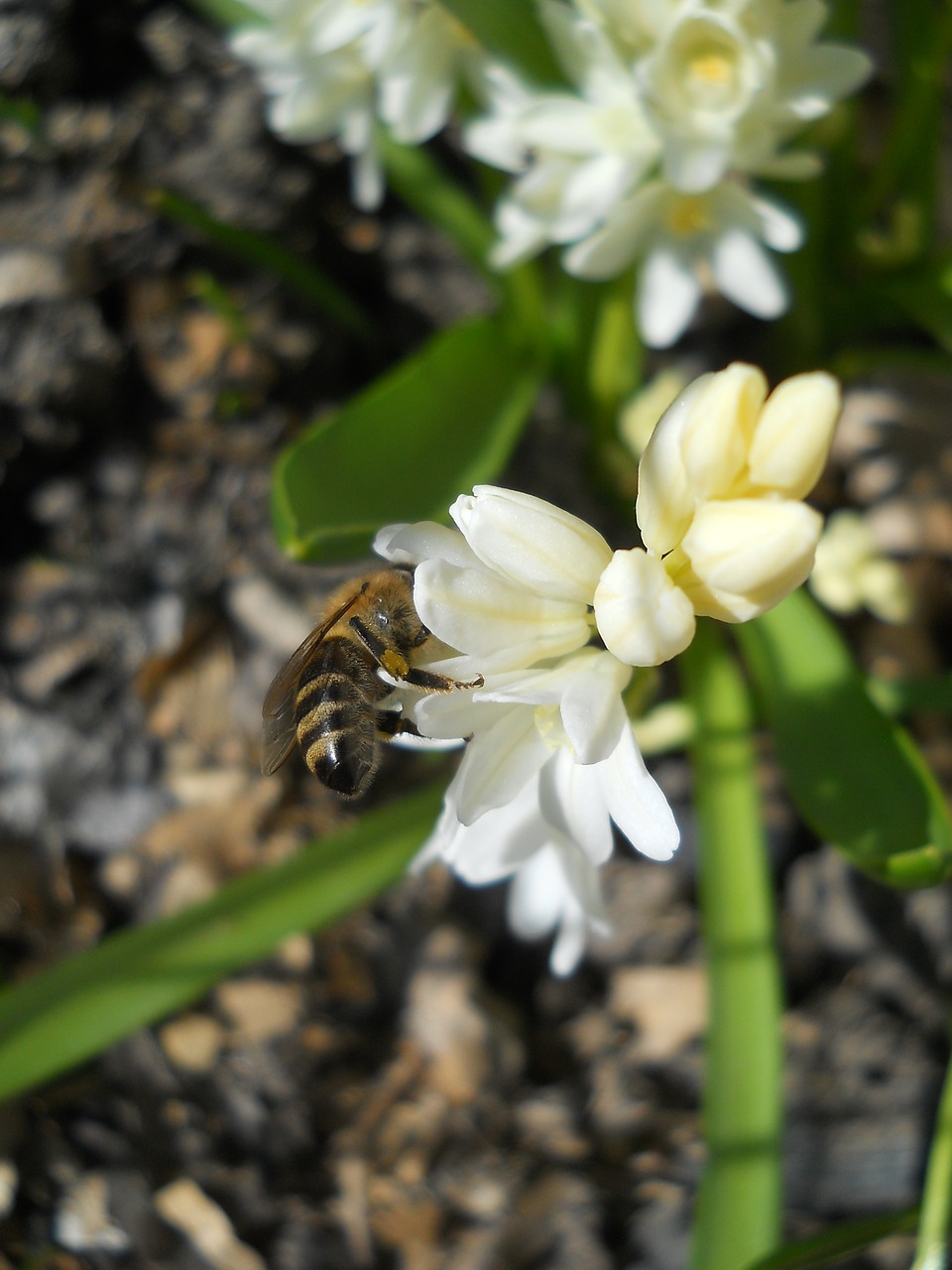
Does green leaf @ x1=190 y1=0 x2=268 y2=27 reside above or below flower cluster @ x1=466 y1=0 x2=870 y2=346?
above

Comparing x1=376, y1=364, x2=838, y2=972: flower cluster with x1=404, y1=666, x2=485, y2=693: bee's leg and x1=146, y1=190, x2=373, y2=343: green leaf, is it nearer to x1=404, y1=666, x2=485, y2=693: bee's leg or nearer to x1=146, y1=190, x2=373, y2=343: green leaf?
x1=404, y1=666, x2=485, y2=693: bee's leg

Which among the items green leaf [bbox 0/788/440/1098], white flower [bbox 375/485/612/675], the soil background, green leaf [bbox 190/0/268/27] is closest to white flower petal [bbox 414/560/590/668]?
white flower [bbox 375/485/612/675]

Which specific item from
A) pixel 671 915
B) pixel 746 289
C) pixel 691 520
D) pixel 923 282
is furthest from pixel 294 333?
pixel 691 520

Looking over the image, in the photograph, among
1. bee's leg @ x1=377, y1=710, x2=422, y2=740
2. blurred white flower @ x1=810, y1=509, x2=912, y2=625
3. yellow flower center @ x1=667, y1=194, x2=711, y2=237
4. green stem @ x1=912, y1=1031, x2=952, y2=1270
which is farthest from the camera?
blurred white flower @ x1=810, y1=509, x2=912, y2=625

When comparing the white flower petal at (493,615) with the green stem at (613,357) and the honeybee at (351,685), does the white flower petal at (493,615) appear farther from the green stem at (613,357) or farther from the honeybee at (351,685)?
the green stem at (613,357)

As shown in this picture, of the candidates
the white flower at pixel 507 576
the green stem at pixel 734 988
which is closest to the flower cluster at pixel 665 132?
the green stem at pixel 734 988

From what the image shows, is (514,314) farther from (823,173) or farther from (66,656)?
(66,656)
